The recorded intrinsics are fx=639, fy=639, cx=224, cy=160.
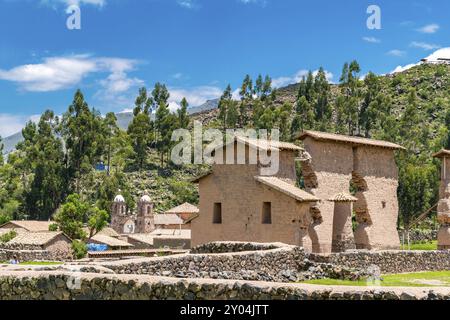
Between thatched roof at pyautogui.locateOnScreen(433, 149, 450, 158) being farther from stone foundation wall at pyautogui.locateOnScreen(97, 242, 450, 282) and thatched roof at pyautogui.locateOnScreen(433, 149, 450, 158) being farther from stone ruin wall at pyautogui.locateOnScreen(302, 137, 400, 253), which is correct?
stone foundation wall at pyautogui.locateOnScreen(97, 242, 450, 282)

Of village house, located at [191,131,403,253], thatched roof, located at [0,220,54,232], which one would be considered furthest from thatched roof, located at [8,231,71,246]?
village house, located at [191,131,403,253]

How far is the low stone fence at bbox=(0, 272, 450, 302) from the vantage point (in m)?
8.29

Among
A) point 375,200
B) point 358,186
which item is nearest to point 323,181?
point 358,186

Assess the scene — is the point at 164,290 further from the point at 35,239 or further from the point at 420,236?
the point at 420,236

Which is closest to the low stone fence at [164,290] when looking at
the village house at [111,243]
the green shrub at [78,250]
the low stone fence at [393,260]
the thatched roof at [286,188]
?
the low stone fence at [393,260]

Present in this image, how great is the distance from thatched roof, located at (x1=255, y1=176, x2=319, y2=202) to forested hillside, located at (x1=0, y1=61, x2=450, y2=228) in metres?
49.5

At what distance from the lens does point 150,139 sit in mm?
109625

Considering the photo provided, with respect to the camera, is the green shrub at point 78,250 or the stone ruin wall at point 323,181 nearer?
the stone ruin wall at point 323,181

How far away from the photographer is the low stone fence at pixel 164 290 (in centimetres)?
829

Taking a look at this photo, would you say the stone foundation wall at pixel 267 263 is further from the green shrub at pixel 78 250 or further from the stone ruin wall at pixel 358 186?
the green shrub at pixel 78 250

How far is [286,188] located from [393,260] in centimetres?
547

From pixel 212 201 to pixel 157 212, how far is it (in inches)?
2522

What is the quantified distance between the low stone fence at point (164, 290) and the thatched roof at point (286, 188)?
56.4 feet
